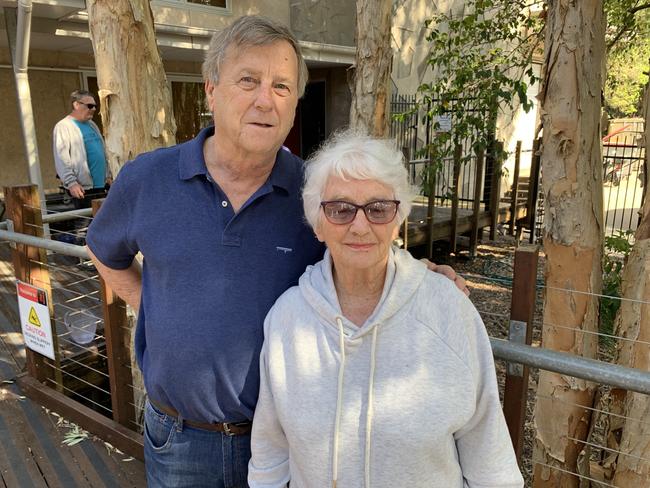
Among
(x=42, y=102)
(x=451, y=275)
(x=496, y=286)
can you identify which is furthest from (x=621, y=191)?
(x=451, y=275)

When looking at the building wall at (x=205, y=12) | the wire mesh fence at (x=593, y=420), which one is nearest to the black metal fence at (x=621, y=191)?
the wire mesh fence at (x=593, y=420)

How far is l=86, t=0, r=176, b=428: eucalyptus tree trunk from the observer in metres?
2.64

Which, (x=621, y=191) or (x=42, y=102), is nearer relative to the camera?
(x=42, y=102)

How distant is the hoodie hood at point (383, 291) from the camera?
126 centimetres

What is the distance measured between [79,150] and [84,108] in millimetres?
459

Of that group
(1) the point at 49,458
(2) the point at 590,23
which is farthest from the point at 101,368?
(2) the point at 590,23

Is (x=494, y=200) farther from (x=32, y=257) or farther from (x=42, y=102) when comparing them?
(x=32, y=257)

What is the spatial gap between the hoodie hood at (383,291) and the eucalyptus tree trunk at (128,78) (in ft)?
6.01

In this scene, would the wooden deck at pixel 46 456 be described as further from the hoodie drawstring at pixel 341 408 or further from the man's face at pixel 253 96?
the man's face at pixel 253 96

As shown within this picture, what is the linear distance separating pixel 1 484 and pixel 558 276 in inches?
115

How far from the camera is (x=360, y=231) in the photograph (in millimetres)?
1294

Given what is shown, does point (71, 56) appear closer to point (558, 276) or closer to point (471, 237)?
point (471, 237)

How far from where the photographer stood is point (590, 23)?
2.25 meters

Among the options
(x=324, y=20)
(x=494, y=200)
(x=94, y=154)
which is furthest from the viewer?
(x=324, y=20)
